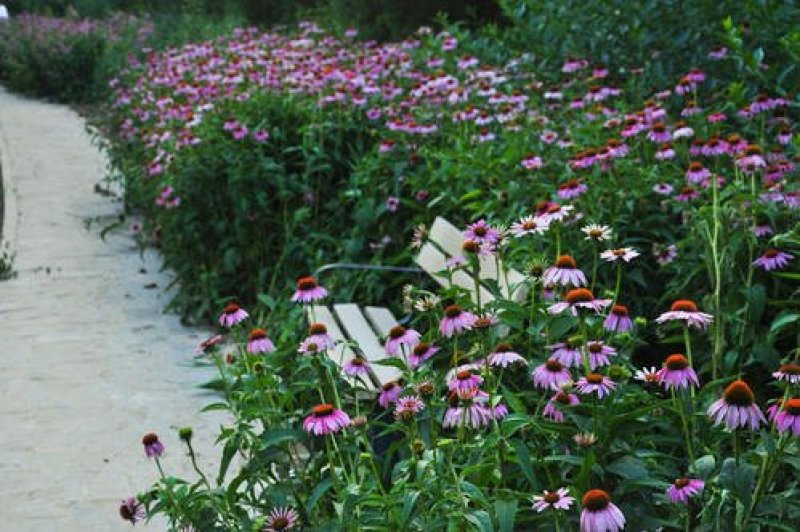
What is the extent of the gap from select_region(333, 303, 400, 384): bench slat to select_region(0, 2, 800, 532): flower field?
2.8 inches

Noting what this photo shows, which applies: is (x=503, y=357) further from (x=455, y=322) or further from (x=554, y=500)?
(x=554, y=500)

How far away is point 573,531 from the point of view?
2.15m

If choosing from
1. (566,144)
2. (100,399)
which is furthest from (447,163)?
(100,399)

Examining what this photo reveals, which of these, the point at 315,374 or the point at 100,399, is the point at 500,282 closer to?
the point at 315,374

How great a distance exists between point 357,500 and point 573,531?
41 cm

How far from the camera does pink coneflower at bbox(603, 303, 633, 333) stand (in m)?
2.54

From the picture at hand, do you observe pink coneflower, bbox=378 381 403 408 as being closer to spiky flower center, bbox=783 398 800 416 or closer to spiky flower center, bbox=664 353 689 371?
spiky flower center, bbox=664 353 689 371

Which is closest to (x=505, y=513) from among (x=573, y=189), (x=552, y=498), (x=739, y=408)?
(x=552, y=498)

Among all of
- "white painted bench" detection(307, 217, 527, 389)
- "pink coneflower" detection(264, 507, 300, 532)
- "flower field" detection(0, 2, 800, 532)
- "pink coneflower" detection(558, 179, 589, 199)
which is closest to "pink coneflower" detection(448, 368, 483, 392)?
"flower field" detection(0, 2, 800, 532)

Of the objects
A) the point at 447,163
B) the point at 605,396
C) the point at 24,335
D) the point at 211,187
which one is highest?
the point at 605,396

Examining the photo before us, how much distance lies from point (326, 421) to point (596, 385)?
510mm

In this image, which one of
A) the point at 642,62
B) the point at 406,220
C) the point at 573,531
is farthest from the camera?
the point at 642,62

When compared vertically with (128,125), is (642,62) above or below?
above

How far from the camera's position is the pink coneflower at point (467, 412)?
2.24 metres
